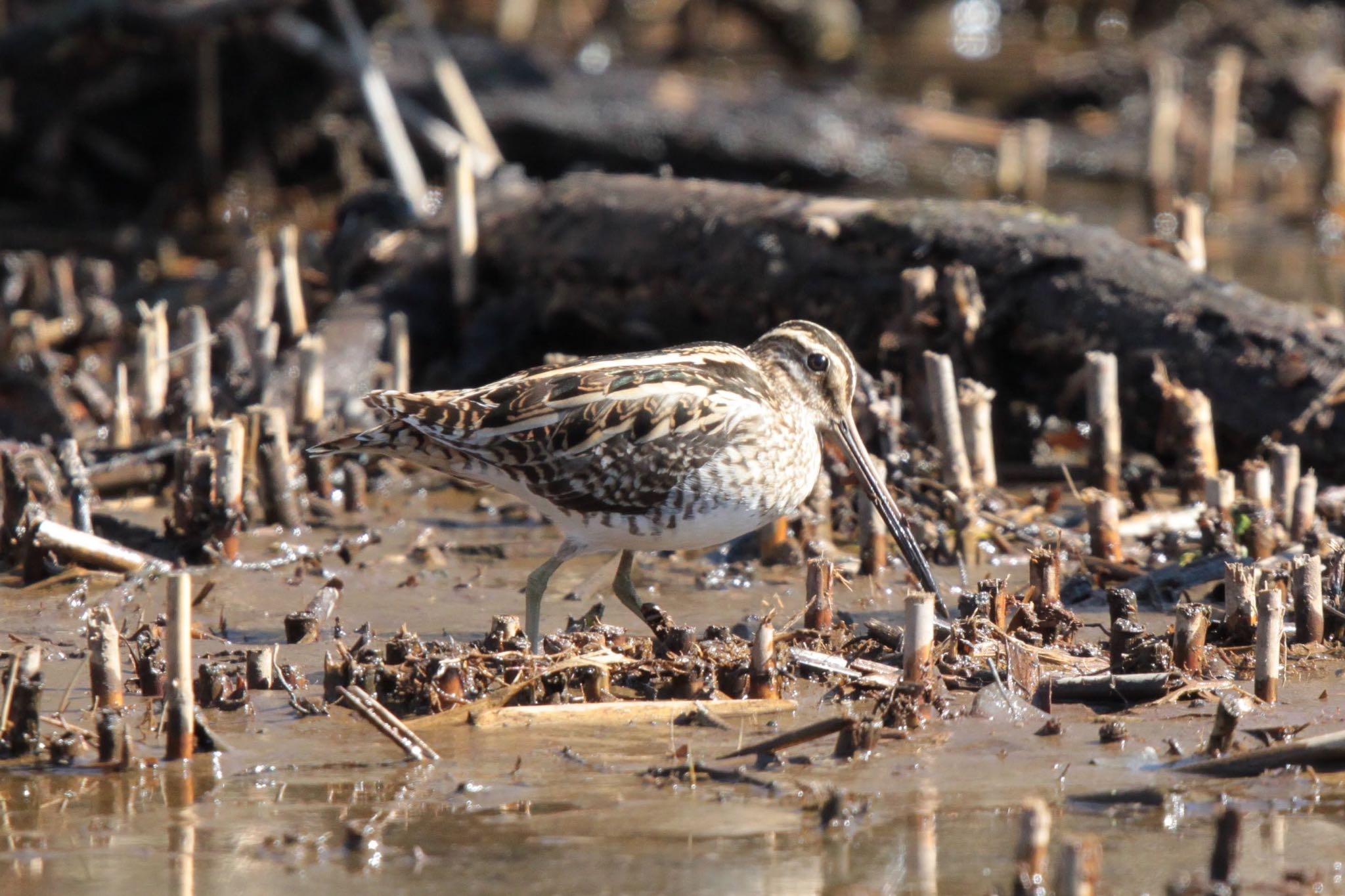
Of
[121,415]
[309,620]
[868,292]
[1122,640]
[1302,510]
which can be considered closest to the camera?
[1122,640]

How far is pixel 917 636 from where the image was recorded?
15.0ft

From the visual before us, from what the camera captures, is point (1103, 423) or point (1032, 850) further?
point (1103, 423)

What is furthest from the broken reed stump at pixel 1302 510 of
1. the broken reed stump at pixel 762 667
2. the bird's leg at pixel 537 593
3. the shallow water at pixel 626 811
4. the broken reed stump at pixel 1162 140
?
the broken reed stump at pixel 1162 140

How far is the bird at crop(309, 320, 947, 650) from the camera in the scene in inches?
200

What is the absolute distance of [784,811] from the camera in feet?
13.3

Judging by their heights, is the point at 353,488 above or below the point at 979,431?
below

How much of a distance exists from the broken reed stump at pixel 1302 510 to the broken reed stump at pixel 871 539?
1.39 m

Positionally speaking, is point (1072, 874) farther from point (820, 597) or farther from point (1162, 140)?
point (1162, 140)

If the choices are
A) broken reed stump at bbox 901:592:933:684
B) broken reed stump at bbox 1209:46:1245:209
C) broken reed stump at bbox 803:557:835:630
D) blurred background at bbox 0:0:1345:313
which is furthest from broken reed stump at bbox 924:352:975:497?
broken reed stump at bbox 1209:46:1245:209

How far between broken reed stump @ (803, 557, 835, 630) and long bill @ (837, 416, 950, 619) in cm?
47

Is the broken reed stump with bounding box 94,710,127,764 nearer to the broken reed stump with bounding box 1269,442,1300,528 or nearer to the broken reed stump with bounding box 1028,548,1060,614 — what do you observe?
the broken reed stump with bounding box 1028,548,1060,614

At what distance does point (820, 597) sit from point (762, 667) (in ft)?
1.27

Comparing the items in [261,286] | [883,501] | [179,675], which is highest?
[261,286]

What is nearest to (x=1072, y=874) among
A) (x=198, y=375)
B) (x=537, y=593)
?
(x=537, y=593)
